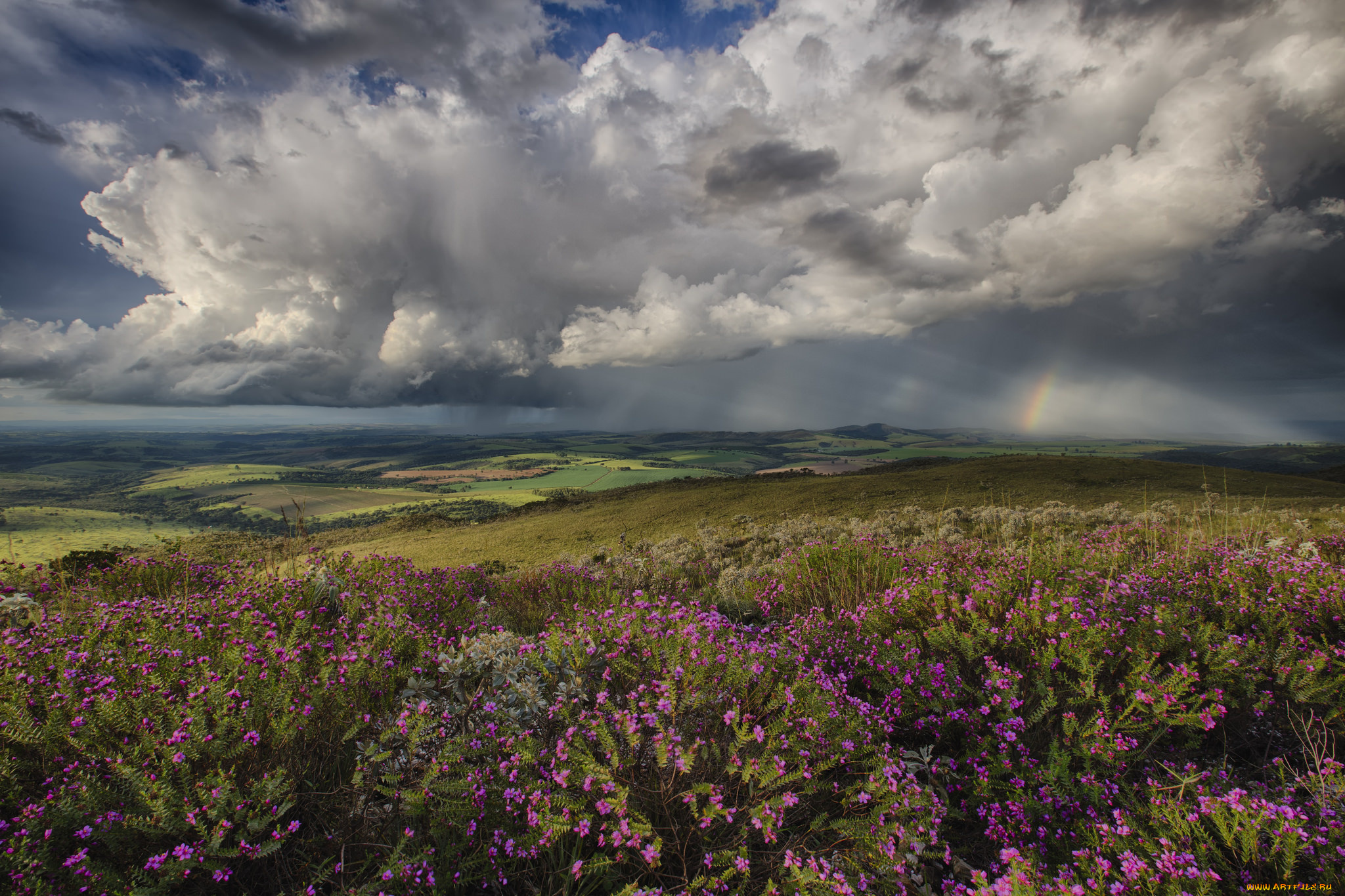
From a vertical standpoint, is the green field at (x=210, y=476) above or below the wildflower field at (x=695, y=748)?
below

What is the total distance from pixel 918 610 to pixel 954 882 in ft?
9.61

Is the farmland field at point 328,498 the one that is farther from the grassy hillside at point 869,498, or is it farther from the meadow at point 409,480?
the grassy hillside at point 869,498

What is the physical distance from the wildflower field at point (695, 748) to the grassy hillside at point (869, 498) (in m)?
13.2

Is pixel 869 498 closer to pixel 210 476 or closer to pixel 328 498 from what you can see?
pixel 328 498

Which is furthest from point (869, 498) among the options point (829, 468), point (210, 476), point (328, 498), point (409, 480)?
point (210, 476)

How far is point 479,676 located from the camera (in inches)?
168

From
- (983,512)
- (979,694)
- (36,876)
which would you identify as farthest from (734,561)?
(36,876)

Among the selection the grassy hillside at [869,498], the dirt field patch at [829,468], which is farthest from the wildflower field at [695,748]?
the dirt field patch at [829,468]

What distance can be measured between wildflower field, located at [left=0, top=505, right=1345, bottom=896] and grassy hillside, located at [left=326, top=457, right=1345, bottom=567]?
13.2m

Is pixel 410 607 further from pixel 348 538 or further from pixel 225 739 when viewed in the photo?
pixel 348 538

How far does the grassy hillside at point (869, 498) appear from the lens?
20906 mm

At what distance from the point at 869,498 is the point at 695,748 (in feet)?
80.0

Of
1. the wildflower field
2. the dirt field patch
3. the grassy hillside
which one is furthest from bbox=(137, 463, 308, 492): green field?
the wildflower field

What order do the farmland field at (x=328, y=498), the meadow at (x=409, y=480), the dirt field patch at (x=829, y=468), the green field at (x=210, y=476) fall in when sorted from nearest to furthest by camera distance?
1. the dirt field patch at (x=829, y=468)
2. the meadow at (x=409, y=480)
3. the farmland field at (x=328, y=498)
4. the green field at (x=210, y=476)
